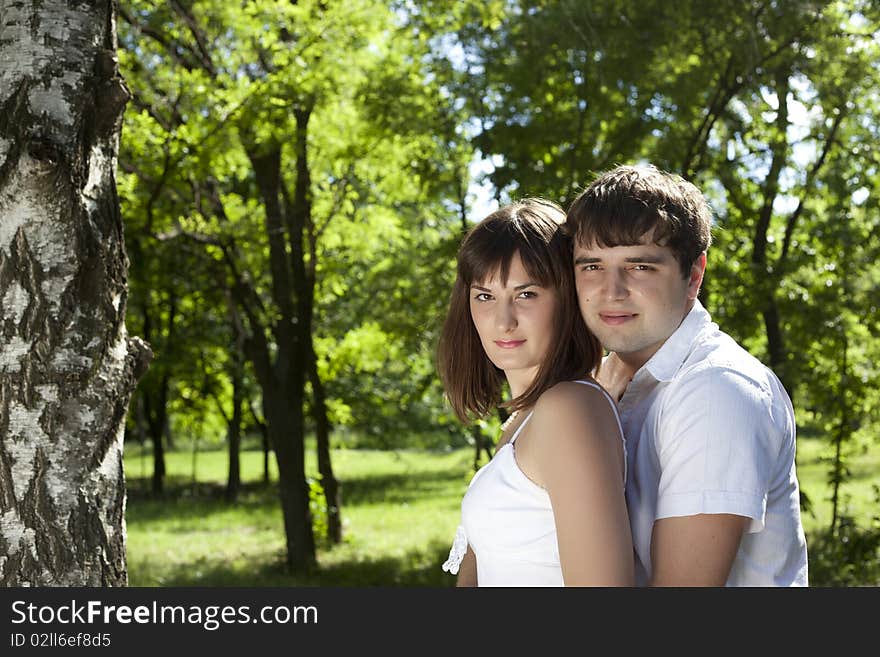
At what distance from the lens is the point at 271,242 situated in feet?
41.7

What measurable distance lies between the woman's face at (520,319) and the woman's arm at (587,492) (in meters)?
0.32

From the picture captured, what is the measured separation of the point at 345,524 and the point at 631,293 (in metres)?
14.8

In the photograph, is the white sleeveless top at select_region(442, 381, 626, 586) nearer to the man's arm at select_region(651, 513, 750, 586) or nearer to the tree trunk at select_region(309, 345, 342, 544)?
the man's arm at select_region(651, 513, 750, 586)

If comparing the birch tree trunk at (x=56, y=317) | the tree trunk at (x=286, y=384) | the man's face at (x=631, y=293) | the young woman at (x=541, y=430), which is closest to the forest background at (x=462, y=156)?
the tree trunk at (x=286, y=384)

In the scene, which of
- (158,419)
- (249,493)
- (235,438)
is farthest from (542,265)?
(249,493)

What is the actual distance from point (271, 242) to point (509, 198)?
13.1 feet

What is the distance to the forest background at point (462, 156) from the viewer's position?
987cm

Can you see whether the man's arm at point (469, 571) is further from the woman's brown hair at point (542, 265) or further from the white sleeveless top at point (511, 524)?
the woman's brown hair at point (542, 265)

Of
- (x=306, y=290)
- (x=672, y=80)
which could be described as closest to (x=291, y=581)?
(x=306, y=290)

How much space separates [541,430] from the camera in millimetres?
2318

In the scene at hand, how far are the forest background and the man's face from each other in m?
6.72

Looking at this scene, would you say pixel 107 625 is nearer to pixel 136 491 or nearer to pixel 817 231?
pixel 817 231

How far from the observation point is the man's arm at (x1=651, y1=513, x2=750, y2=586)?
219cm

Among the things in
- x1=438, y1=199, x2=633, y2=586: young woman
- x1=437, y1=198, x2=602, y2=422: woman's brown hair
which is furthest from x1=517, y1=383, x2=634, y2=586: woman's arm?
x1=437, y1=198, x2=602, y2=422: woman's brown hair
